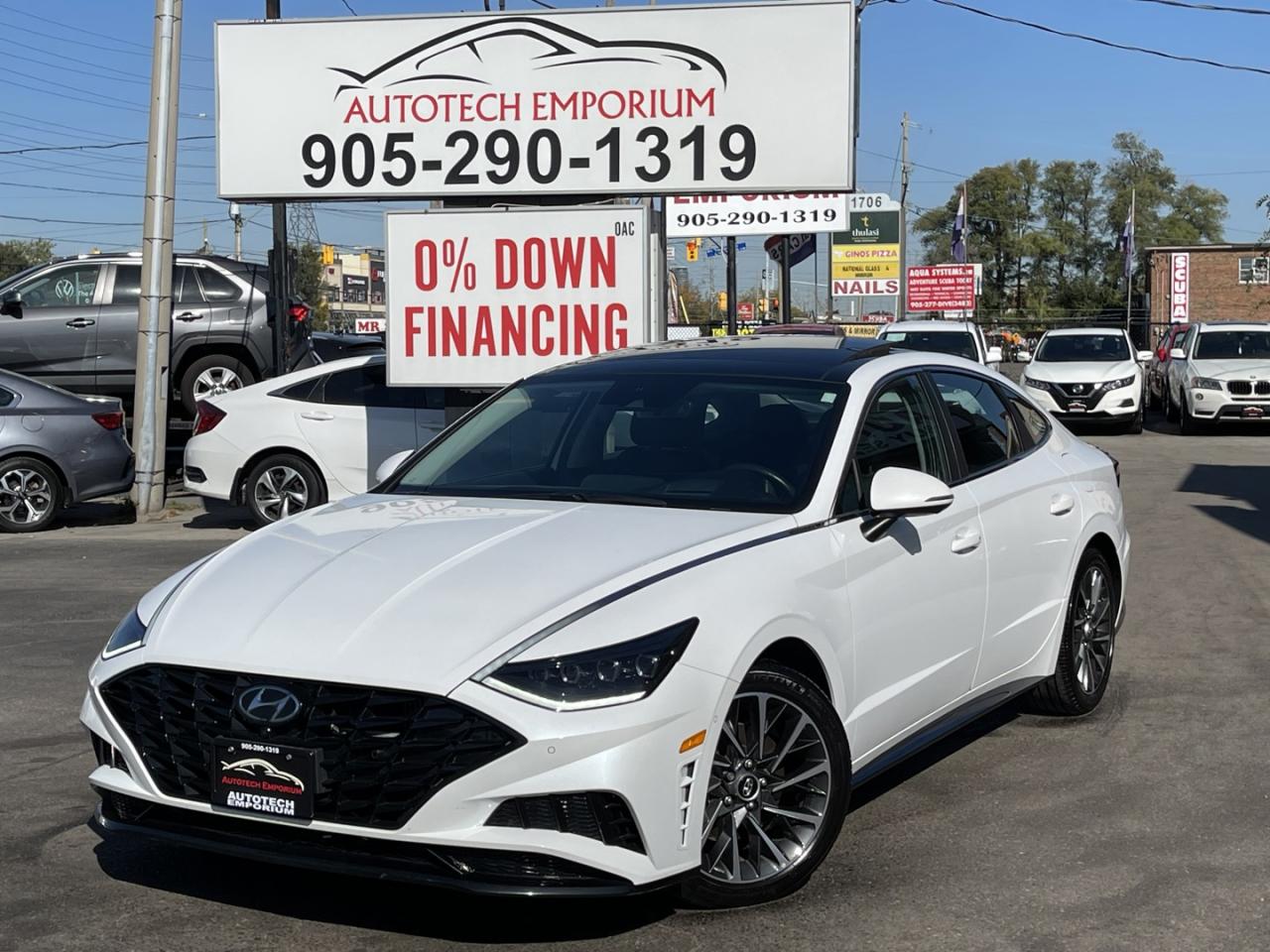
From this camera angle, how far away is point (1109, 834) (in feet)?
16.9

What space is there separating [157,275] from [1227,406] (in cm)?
1631

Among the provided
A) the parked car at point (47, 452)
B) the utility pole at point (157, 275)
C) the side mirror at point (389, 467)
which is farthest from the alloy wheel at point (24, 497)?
the side mirror at point (389, 467)

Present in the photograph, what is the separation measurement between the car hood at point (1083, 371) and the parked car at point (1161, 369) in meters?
2.94

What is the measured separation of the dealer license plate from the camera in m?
3.91

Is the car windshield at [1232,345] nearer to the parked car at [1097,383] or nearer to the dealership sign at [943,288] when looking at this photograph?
the parked car at [1097,383]

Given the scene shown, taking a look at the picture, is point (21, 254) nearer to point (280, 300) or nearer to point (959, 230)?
point (959, 230)

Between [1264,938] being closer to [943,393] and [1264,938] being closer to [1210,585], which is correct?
[943,393]

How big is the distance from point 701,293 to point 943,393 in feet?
358

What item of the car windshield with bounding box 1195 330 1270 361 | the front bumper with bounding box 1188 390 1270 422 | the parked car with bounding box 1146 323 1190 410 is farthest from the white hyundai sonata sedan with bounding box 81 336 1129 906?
the parked car with bounding box 1146 323 1190 410

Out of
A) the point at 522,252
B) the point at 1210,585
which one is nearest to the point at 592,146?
the point at 522,252

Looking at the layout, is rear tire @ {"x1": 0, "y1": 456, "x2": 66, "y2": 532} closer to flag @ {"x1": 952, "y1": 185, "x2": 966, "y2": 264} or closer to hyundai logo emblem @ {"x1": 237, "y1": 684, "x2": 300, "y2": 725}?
hyundai logo emblem @ {"x1": 237, "y1": 684, "x2": 300, "y2": 725}

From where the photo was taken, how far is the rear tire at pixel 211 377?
60.7ft

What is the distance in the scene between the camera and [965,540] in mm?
5504

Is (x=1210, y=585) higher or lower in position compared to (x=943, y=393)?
lower
